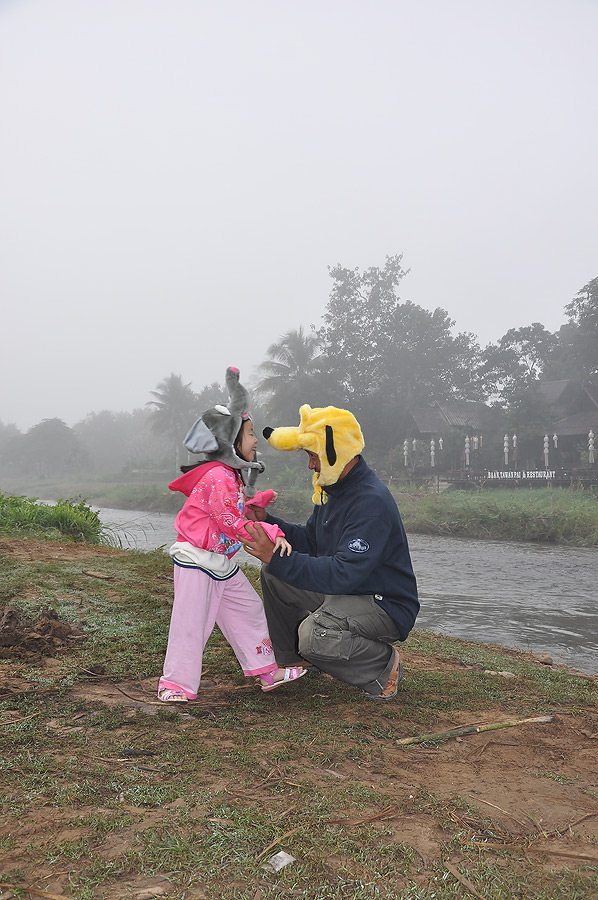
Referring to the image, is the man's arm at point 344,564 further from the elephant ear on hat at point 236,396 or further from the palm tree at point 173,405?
the palm tree at point 173,405

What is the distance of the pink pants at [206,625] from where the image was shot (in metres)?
2.86

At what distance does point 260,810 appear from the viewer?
6.05 feet

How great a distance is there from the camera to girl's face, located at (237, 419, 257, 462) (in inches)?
126

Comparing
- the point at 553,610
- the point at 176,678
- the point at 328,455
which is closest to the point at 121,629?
the point at 176,678

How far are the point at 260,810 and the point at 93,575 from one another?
4260 millimetres

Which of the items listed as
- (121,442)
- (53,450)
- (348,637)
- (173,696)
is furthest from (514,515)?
(121,442)

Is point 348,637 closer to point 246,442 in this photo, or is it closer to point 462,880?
point 246,442

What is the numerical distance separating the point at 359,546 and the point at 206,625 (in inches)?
30.9

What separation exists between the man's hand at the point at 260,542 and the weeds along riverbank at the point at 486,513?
8.09 m

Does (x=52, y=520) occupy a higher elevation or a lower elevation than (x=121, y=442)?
lower

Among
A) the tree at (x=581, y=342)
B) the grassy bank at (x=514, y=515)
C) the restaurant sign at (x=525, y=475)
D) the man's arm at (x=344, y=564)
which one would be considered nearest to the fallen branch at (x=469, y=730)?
the man's arm at (x=344, y=564)

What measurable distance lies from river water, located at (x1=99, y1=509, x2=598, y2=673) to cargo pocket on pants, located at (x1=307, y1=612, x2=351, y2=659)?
10.8 ft

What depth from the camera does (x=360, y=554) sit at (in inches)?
108

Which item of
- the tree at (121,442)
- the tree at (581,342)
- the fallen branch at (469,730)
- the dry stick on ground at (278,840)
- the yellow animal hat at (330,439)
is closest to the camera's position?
the dry stick on ground at (278,840)
